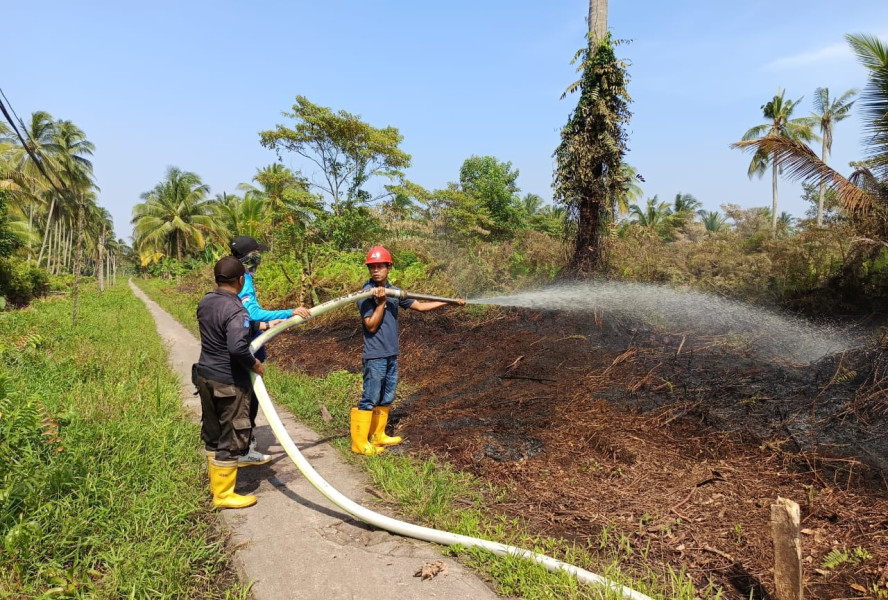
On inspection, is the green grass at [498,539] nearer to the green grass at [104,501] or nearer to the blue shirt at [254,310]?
the green grass at [104,501]

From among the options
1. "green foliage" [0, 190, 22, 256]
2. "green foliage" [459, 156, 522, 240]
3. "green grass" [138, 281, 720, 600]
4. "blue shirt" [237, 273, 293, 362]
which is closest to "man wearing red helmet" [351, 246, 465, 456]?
"green grass" [138, 281, 720, 600]

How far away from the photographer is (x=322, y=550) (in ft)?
9.68

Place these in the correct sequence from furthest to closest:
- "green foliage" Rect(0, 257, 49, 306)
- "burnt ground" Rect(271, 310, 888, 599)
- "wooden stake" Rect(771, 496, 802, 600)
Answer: "green foliage" Rect(0, 257, 49, 306) < "burnt ground" Rect(271, 310, 888, 599) < "wooden stake" Rect(771, 496, 802, 600)

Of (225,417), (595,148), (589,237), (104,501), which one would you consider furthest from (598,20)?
(104,501)

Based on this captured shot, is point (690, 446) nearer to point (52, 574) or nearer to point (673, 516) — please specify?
point (673, 516)

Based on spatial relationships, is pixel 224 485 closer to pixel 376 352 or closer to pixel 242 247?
pixel 376 352

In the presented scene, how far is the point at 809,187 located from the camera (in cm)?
686

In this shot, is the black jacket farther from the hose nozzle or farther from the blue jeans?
the hose nozzle

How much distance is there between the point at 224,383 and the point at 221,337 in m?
0.32

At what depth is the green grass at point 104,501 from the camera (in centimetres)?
260

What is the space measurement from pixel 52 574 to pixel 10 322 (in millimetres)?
11443

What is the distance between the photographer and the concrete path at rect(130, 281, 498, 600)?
2.56 metres

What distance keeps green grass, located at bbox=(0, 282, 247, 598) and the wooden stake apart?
2.49 metres

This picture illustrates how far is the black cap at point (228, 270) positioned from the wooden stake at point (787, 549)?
3.39 meters
